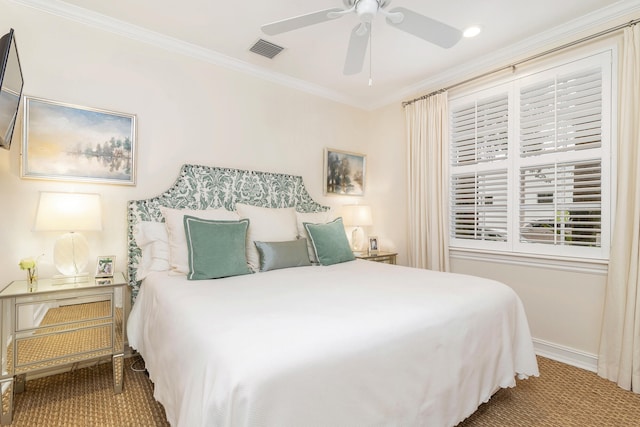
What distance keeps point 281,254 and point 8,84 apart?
192 cm

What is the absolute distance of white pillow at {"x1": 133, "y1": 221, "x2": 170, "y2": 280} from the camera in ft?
7.88

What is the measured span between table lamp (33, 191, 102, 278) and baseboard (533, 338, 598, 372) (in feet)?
12.0

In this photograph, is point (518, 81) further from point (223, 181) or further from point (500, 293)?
point (223, 181)

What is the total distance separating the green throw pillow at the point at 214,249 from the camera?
218 centimetres

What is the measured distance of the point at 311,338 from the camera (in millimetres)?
1185

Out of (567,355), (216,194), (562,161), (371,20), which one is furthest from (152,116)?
(567,355)

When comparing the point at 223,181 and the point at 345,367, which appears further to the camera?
the point at 223,181

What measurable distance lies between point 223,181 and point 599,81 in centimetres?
327

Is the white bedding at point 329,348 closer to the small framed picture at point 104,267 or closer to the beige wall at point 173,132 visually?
the small framed picture at point 104,267

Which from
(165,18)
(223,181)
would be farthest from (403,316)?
(165,18)

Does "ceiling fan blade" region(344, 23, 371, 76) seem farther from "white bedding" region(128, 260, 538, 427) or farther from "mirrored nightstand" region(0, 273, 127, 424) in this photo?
"mirrored nightstand" region(0, 273, 127, 424)

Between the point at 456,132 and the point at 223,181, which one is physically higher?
the point at 456,132

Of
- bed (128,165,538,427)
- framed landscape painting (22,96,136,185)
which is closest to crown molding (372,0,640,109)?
bed (128,165,538,427)

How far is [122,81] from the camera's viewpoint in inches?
102
